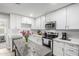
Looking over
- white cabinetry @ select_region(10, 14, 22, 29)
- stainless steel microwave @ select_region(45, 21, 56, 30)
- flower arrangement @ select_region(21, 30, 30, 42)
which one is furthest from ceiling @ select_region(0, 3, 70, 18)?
flower arrangement @ select_region(21, 30, 30, 42)

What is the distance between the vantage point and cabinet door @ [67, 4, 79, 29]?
1345mm

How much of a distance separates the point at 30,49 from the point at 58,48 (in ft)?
1.76

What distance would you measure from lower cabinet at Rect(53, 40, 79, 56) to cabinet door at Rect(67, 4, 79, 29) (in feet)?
1.22

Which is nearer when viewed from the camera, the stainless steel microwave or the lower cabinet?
the lower cabinet

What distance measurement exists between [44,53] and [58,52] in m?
0.29

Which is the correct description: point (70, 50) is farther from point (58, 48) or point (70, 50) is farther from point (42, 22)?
point (42, 22)

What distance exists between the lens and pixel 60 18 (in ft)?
4.71

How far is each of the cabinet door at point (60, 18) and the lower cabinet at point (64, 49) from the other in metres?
0.33

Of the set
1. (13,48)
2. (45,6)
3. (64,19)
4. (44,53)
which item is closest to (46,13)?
(45,6)

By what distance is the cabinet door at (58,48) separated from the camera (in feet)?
4.55

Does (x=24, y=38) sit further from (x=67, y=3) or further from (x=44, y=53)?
(x=67, y=3)

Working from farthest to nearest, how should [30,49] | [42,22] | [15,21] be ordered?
[42,22], [15,21], [30,49]

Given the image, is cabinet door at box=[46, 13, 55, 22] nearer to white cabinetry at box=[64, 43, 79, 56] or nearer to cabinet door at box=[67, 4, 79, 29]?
cabinet door at box=[67, 4, 79, 29]

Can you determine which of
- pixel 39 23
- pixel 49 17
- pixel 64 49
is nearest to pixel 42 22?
pixel 39 23
